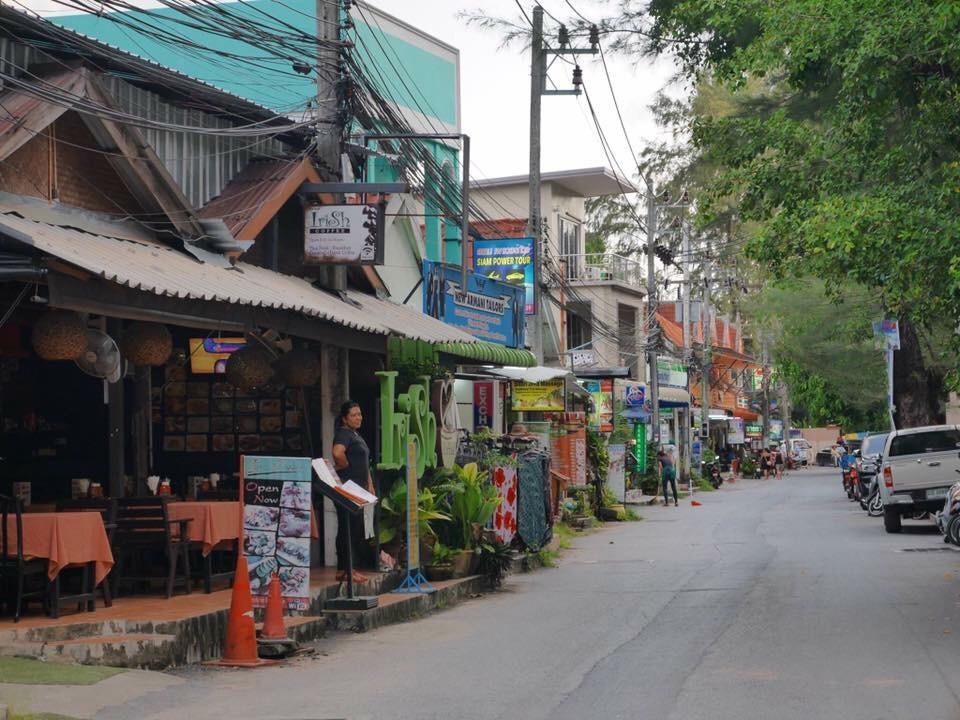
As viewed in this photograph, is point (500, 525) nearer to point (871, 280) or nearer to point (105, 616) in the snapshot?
point (871, 280)

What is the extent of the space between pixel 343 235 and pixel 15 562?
254 inches

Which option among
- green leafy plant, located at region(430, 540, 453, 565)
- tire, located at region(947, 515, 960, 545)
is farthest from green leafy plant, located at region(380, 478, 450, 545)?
tire, located at region(947, 515, 960, 545)

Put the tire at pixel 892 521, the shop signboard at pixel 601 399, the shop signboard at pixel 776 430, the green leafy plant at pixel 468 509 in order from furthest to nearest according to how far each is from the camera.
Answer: the shop signboard at pixel 776 430, the shop signboard at pixel 601 399, the tire at pixel 892 521, the green leafy plant at pixel 468 509

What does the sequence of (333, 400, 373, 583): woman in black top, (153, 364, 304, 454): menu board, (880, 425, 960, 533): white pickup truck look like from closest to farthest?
(333, 400, 373, 583): woman in black top, (153, 364, 304, 454): menu board, (880, 425, 960, 533): white pickup truck

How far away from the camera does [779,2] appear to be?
1391 cm

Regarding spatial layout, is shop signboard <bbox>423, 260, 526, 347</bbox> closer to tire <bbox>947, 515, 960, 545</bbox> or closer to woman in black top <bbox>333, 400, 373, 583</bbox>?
woman in black top <bbox>333, 400, 373, 583</bbox>

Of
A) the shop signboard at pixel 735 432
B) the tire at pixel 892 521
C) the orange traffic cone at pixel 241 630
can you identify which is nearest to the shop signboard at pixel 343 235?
the orange traffic cone at pixel 241 630

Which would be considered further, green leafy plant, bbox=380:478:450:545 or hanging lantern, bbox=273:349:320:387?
green leafy plant, bbox=380:478:450:545

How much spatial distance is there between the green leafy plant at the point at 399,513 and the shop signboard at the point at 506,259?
10911 millimetres

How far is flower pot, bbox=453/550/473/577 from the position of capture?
16547 mm

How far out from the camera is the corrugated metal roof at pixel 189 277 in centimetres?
1036

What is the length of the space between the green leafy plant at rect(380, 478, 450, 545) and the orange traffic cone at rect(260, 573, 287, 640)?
4844mm

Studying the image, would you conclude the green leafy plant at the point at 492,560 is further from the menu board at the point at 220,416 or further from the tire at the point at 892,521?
the tire at the point at 892,521

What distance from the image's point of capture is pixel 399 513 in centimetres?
1623
